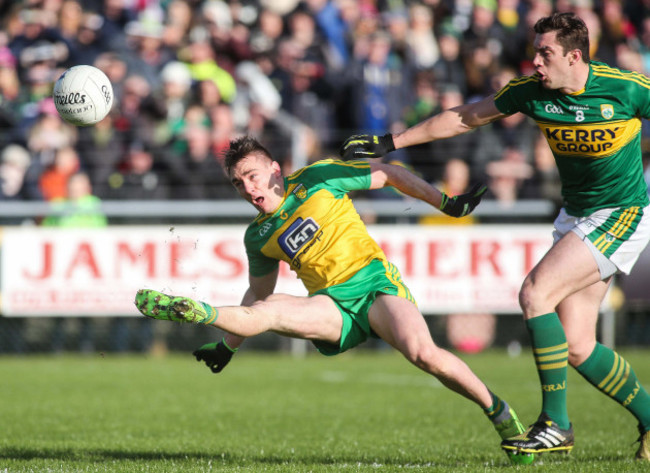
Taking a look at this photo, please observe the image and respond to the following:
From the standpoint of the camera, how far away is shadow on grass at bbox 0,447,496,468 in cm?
634

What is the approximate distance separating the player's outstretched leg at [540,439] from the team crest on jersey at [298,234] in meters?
1.64

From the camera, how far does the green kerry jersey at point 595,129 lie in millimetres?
6074

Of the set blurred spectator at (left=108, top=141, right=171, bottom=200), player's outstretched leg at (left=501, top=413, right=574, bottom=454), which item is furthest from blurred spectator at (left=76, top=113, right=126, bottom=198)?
player's outstretched leg at (left=501, top=413, right=574, bottom=454)

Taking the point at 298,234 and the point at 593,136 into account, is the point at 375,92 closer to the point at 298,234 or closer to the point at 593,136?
the point at 298,234

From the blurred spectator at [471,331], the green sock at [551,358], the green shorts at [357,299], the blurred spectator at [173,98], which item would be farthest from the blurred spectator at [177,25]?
the green sock at [551,358]

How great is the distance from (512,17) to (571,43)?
1081 centimetres

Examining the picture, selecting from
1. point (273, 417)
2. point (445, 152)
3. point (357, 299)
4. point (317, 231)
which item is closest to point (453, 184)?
point (445, 152)

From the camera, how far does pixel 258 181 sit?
629 cm

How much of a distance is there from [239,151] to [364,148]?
29.2 inches

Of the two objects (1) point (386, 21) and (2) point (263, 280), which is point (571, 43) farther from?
(1) point (386, 21)

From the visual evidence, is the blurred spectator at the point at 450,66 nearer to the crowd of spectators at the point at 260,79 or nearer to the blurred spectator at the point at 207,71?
the crowd of spectators at the point at 260,79

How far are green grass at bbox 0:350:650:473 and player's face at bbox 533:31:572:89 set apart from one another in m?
2.18

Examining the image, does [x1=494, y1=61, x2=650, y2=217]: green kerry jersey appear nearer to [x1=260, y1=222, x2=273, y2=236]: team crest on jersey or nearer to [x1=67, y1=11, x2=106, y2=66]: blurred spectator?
[x1=260, y1=222, x2=273, y2=236]: team crest on jersey

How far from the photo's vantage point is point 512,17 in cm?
1644
